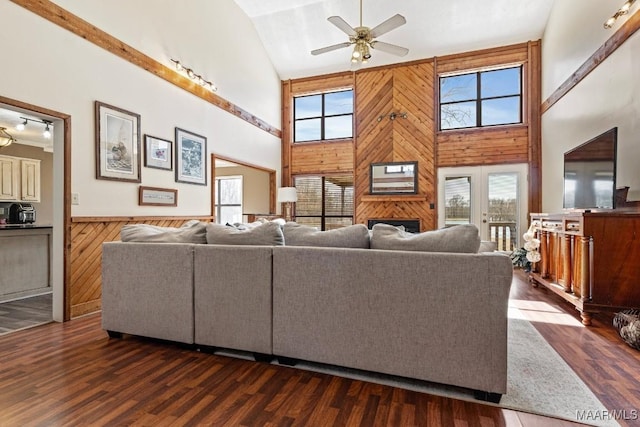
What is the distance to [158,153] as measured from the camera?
425 centimetres

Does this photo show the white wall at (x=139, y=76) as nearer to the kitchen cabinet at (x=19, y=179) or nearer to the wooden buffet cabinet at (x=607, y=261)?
the kitchen cabinet at (x=19, y=179)

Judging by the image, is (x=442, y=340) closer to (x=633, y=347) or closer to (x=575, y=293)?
(x=633, y=347)

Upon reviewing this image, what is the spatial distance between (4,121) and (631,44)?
8.56 metres

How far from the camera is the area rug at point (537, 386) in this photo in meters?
1.61

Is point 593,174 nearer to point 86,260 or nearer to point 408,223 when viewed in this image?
point 408,223

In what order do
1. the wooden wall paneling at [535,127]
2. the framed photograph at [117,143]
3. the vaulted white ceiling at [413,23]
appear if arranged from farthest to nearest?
the wooden wall paneling at [535,127] < the vaulted white ceiling at [413,23] < the framed photograph at [117,143]

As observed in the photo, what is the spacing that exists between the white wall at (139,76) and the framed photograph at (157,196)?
7 centimetres

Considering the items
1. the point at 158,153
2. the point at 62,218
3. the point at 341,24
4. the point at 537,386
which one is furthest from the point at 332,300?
the point at 341,24

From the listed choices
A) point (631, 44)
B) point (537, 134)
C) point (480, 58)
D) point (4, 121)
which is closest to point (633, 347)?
point (631, 44)

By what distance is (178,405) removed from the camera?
1653 millimetres

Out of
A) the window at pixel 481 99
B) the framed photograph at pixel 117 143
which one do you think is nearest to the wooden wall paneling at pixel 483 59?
the window at pixel 481 99

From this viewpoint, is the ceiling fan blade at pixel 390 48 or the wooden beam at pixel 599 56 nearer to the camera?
the wooden beam at pixel 599 56

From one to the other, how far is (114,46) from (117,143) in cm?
107

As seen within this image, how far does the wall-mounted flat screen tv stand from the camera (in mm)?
3121
